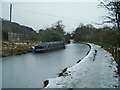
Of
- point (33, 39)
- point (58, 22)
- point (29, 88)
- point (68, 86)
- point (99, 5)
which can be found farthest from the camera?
point (58, 22)

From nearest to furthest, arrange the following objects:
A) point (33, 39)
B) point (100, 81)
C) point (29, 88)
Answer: point (100, 81) < point (29, 88) < point (33, 39)

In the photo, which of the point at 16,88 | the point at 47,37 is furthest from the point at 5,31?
the point at 16,88

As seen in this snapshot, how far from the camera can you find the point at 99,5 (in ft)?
50.0

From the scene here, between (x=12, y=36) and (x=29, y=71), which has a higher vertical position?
(x=12, y=36)

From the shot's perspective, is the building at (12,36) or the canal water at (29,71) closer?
the canal water at (29,71)

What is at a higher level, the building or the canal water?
the building

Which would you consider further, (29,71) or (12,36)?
(12,36)

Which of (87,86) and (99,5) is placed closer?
(87,86)

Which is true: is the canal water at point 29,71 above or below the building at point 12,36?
below

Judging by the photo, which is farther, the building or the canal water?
the building

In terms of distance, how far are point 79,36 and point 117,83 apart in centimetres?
6685

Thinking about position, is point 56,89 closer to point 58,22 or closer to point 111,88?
point 111,88

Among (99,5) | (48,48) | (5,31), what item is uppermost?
(99,5)

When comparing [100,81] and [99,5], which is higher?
[99,5]
